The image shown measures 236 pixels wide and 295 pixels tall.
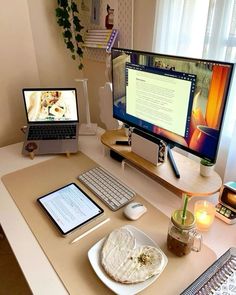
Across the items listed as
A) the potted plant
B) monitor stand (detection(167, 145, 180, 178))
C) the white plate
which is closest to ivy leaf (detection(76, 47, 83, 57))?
monitor stand (detection(167, 145, 180, 178))

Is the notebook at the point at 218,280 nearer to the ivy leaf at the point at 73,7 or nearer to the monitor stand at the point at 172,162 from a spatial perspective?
the monitor stand at the point at 172,162

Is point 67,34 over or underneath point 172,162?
over

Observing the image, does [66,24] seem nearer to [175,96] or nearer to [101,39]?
[101,39]

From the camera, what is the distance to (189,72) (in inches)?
30.3

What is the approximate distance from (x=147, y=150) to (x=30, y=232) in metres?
0.53

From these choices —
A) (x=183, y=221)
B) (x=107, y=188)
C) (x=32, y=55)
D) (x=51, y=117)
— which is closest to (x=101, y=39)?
(x=32, y=55)

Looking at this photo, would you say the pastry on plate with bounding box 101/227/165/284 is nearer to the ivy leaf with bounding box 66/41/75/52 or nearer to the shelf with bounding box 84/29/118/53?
the shelf with bounding box 84/29/118/53

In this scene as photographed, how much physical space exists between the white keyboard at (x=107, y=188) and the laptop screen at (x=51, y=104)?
457mm

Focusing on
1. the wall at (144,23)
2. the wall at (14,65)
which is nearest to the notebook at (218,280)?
the wall at (144,23)

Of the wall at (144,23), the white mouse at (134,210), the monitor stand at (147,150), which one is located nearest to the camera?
the white mouse at (134,210)

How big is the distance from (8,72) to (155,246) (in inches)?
47.7

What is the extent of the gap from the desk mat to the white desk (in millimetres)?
21

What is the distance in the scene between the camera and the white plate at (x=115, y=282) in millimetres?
608

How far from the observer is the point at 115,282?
0.62 metres
